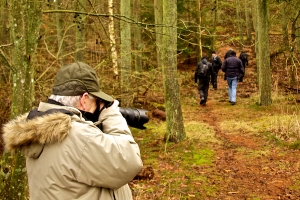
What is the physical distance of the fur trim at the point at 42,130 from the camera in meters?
1.83

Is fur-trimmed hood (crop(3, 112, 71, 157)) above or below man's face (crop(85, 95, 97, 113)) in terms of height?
below

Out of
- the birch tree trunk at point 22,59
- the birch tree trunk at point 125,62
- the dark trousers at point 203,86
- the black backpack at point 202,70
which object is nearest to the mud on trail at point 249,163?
the dark trousers at point 203,86

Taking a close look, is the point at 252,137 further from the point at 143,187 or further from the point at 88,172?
the point at 88,172

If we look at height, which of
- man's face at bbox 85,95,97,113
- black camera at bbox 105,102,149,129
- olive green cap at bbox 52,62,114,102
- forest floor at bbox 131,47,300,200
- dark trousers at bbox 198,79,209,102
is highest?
olive green cap at bbox 52,62,114,102

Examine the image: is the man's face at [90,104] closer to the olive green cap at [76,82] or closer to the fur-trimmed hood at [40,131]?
the olive green cap at [76,82]

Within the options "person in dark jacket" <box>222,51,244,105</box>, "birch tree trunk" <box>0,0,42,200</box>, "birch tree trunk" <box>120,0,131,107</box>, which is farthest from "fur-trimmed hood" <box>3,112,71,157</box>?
"person in dark jacket" <box>222,51,244,105</box>

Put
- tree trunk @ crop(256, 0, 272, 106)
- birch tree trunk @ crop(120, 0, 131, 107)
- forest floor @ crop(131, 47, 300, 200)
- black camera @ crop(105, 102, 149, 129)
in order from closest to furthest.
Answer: black camera @ crop(105, 102, 149, 129) < forest floor @ crop(131, 47, 300, 200) < birch tree trunk @ crop(120, 0, 131, 107) < tree trunk @ crop(256, 0, 272, 106)

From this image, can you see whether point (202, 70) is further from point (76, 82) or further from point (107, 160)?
point (107, 160)

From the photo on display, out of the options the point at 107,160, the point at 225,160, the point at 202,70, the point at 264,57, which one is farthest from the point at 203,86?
the point at 107,160

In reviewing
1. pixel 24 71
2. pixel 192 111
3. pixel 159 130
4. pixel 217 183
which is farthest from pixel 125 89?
pixel 24 71

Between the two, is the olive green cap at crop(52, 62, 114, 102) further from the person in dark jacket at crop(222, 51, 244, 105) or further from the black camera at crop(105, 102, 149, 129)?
the person in dark jacket at crop(222, 51, 244, 105)

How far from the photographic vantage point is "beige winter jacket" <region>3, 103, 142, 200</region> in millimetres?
1834

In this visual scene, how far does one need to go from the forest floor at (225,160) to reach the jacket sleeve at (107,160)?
3.57m

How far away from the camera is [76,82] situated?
2014 millimetres
